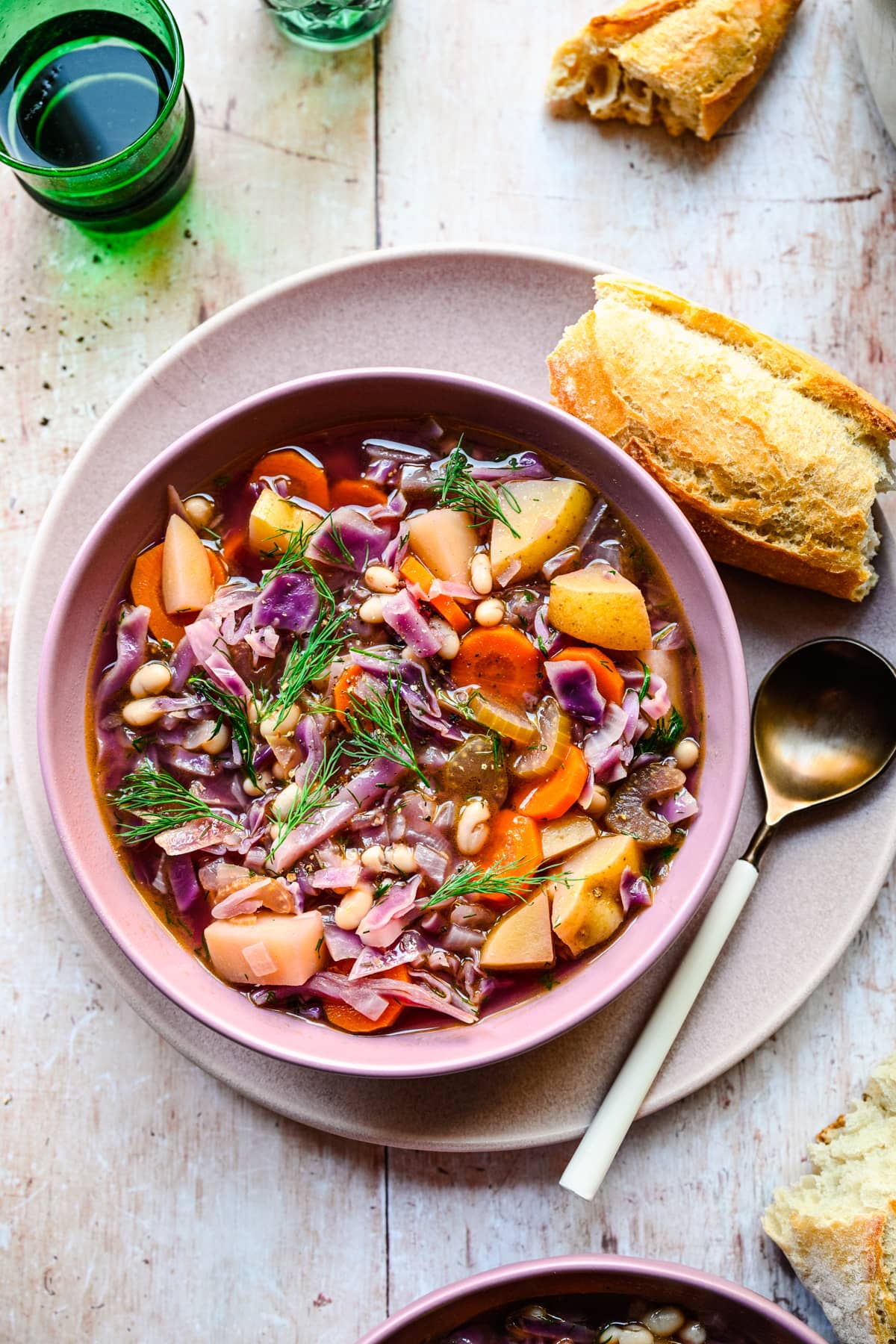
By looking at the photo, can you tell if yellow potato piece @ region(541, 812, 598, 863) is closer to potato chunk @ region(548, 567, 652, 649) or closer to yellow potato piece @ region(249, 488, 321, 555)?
potato chunk @ region(548, 567, 652, 649)

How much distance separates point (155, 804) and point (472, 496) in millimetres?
1136

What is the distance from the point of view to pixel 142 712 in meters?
2.90

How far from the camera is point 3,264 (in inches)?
136

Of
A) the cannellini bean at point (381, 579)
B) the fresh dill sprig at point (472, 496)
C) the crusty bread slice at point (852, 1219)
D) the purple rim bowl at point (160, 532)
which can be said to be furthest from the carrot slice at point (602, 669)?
the crusty bread slice at point (852, 1219)

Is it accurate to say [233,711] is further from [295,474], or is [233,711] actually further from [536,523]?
[536,523]

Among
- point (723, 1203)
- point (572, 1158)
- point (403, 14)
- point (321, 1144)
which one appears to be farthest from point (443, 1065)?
point (403, 14)

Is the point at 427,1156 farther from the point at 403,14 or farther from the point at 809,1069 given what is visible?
the point at 403,14

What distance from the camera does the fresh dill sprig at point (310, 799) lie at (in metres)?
2.87

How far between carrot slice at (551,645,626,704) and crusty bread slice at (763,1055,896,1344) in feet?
4.54

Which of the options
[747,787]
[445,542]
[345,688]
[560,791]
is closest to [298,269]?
[445,542]

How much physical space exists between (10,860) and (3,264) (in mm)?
1794

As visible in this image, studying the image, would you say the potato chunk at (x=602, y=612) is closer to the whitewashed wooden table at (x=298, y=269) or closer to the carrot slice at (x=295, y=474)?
the carrot slice at (x=295, y=474)

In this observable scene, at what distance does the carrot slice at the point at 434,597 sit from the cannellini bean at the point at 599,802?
0.53m

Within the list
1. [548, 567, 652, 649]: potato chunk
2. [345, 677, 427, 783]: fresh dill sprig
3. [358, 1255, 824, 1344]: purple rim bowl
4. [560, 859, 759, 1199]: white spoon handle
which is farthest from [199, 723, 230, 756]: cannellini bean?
[358, 1255, 824, 1344]: purple rim bowl
